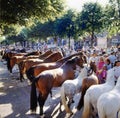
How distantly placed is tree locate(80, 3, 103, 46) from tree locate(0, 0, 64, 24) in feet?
56.1

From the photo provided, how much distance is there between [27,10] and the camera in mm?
21453

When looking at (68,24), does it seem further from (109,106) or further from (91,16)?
(109,106)

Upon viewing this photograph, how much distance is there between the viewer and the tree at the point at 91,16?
131 feet

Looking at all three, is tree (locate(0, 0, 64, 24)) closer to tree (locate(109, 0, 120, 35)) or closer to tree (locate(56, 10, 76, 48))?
tree (locate(109, 0, 120, 35))

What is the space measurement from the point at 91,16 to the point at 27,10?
64.8 ft

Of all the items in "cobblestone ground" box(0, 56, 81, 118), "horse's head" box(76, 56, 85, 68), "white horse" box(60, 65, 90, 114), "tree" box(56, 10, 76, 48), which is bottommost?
"cobblestone ground" box(0, 56, 81, 118)

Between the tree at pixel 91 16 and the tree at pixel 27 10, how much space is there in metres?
17.1

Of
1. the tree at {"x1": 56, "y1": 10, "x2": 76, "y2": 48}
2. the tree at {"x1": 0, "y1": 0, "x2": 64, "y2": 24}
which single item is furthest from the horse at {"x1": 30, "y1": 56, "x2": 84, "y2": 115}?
the tree at {"x1": 56, "y1": 10, "x2": 76, "y2": 48}

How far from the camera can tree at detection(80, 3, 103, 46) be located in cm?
3988

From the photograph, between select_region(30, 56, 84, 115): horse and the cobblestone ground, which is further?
the cobblestone ground

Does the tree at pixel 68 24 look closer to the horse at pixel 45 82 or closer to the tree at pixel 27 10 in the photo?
the tree at pixel 27 10

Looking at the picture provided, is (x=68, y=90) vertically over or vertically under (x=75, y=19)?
under

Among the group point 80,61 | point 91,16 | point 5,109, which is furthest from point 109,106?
point 91,16

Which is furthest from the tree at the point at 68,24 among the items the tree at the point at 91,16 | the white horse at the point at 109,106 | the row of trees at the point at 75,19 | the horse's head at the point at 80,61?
the white horse at the point at 109,106
